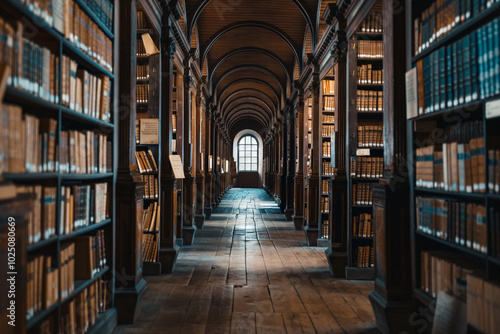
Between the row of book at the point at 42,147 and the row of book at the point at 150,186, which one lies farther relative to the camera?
the row of book at the point at 150,186

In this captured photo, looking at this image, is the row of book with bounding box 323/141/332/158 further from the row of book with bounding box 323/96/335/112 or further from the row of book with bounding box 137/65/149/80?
the row of book with bounding box 137/65/149/80

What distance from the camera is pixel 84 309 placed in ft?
9.64

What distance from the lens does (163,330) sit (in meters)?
3.56

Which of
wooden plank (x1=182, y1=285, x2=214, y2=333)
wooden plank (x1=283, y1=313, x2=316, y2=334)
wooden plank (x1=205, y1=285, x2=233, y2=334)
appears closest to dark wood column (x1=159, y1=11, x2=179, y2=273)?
wooden plank (x1=182, y1=285, x2=214, y2=333)

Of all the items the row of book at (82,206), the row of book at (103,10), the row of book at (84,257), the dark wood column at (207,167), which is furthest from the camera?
the dark wood column at (207,167)

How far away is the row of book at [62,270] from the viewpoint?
2.18m

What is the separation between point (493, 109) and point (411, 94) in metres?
1.12

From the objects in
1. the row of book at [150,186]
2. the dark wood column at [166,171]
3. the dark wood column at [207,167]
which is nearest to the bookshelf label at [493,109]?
the row of book at [150,186]

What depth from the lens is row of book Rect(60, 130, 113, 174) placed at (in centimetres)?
260

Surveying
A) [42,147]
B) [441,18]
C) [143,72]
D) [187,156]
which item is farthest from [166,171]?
[441,18]

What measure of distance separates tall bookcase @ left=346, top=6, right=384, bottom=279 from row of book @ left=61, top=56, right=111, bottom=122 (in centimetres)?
314

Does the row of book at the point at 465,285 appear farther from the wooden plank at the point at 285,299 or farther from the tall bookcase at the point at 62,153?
the tall bookcase at the point at 62,153

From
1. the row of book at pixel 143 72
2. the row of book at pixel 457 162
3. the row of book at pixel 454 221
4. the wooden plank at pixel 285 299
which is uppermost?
the row of book at pixel 143 72

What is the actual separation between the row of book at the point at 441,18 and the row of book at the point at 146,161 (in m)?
3.31
